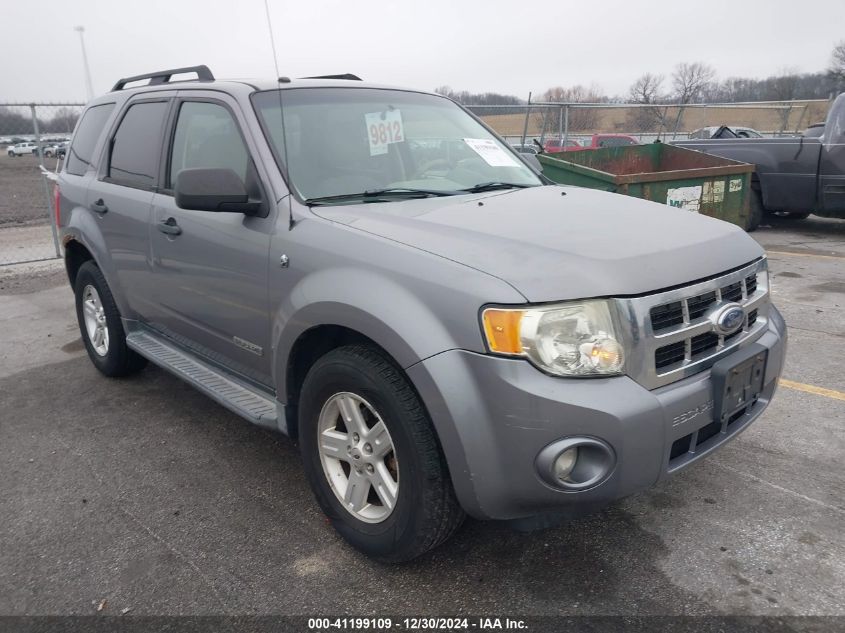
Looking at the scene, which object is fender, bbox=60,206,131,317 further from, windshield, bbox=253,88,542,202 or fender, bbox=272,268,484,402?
fender, bbox=272,268,484,402

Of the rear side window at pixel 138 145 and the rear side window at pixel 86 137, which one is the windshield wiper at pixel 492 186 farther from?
the rear side window at pixel 86 137

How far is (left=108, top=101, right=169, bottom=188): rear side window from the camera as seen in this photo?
3934 mm

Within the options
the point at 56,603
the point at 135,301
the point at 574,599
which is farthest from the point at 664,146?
the point at 56,603

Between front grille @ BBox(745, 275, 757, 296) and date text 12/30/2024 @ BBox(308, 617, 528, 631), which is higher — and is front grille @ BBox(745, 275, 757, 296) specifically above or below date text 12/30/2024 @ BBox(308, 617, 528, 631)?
above

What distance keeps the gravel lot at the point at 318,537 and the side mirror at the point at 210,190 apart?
1.37 meters

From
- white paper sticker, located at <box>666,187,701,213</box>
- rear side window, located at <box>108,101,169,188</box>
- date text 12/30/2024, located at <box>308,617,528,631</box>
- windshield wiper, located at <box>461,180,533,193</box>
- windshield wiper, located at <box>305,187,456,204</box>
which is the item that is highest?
rear side window, located at <box>108,101,169,188</box>

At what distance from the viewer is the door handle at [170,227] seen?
11.6 feet

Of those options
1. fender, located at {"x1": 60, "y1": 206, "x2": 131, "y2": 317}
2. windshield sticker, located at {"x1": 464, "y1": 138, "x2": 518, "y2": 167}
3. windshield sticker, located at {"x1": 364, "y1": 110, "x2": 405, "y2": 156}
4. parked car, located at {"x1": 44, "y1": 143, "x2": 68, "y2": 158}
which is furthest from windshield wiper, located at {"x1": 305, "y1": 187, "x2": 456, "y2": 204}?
parked car, located at {"x1": 44, "y1": 143, "x2": 68, "y2": 158}

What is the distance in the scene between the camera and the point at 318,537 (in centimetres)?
295

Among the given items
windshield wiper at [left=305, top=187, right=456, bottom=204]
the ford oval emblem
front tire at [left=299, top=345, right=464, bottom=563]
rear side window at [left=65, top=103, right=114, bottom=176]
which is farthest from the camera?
rear side window at [left=65, top=103, right=114, bottom=176]

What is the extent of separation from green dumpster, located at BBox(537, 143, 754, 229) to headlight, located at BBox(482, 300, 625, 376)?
5484mm

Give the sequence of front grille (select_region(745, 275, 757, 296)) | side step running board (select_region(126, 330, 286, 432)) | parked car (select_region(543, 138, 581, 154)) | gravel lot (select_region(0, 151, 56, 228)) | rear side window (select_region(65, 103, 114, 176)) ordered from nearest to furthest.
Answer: front grille (select_region(745, 275, 757, 296)) < side step running board (select_region(126, 330, 286, 432)) < rear side window (select_region(65, 103, 114, 176)) < gravel lot (select_region(0, 151, 56, 228)) < parked car (select_region(543, 138, 581, 154))

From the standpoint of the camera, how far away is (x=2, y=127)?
33.7 ft

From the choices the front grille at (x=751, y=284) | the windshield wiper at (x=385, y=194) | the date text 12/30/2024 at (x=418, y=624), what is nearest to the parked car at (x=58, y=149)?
the windshield wiper at (x=385, y=194)
